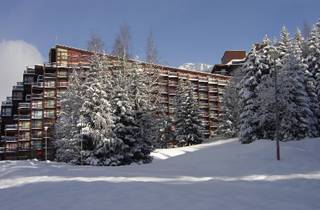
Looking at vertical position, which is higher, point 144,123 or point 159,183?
point 144,123

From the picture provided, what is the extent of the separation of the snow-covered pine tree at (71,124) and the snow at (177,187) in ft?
55.3

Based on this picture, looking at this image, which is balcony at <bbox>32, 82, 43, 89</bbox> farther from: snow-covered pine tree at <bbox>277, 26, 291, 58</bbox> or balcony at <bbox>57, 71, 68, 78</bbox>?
snow-covered pine tree at <bbox>277, 26, 291, 58</bbox>

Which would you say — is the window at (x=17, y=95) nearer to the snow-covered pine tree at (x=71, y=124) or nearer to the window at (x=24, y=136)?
the window at (x=24, y=136)

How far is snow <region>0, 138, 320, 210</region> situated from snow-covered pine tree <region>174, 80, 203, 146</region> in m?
32.8

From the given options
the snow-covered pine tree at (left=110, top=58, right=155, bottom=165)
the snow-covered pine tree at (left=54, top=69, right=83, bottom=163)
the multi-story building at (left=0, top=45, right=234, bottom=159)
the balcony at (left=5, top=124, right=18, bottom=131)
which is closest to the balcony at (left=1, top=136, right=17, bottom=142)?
the multi-story building at (left=0, top=45, right=234, bottom=159)

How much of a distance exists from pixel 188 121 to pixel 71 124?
20.0 metres

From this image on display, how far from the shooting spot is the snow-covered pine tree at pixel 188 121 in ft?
207

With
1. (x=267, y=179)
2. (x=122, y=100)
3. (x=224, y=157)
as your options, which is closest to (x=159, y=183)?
(x=267, y=179)

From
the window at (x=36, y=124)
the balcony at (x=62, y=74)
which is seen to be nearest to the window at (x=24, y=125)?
the window at (x=36, y=124)

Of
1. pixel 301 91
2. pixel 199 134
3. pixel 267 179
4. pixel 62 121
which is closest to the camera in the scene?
pixel 267 179

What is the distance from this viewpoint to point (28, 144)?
85062mm

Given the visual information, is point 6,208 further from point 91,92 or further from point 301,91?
point 301,91

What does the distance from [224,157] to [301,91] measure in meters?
14.9

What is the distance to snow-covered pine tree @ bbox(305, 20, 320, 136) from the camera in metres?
48.2
